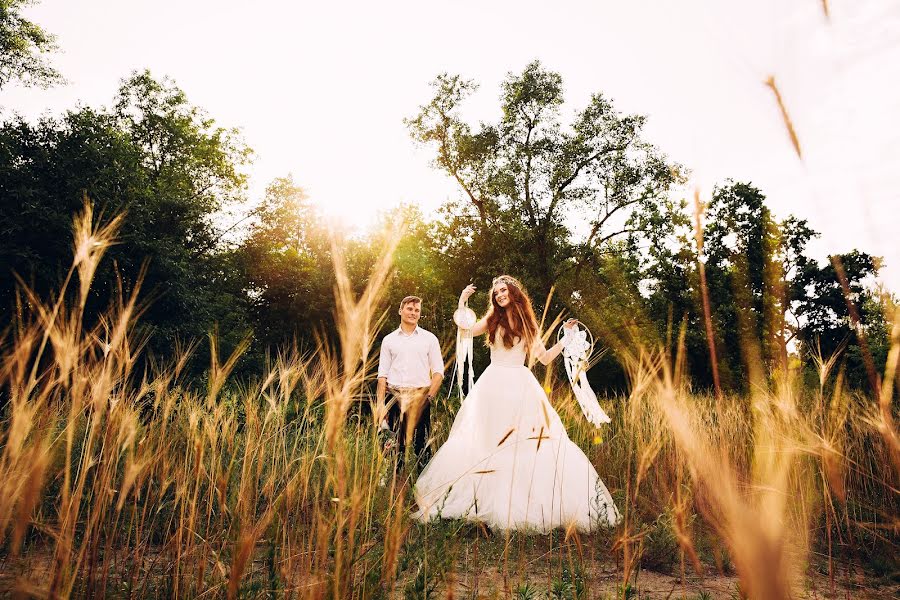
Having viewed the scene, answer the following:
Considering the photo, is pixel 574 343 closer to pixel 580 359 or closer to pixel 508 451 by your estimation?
pixel 580 359

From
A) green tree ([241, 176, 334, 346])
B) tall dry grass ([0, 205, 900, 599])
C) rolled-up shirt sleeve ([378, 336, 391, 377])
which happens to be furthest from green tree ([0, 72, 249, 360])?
tall dry grass ([0, 205, 900, 599])

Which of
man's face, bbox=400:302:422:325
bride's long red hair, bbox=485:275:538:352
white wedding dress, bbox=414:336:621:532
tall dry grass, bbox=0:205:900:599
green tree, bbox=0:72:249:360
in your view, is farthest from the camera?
green tree, bbox=0:72:249:360

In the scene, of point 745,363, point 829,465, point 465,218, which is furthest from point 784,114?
point 465,218

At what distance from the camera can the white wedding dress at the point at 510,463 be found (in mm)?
4125

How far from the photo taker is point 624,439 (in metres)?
6.25

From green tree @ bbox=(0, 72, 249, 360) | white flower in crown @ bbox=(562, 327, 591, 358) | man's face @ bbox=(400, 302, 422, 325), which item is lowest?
white flower in crown @ bbox=(562, 327, 591, 358)

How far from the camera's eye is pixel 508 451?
461cm

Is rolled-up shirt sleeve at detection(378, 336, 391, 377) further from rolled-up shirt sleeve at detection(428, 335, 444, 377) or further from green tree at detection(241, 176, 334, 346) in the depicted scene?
green tree at detection(241, 176, 334, 346)

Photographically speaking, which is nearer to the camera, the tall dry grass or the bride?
the tall dry grass

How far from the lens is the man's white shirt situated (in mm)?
5527

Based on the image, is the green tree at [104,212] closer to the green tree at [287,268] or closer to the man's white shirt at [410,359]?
the green tree at [287,268]

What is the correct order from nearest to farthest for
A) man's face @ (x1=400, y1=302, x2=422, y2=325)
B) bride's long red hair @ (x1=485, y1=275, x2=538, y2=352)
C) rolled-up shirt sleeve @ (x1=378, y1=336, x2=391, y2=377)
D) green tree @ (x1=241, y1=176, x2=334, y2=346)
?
bride's long red hair @ (x1=485, y1=275, x2=538, y2=352) < rolled-up shirt sleeve @ (x1=378, y1=336, x2=391, y2=377) < man's face @ (x1=400, y1=302, x2=422, y2=325) < green tree @ (x1=241, y1=176, x2=334, y2=346)

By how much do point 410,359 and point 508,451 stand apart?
1.57m

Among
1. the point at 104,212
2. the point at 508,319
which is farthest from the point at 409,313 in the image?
the point at 104,212
